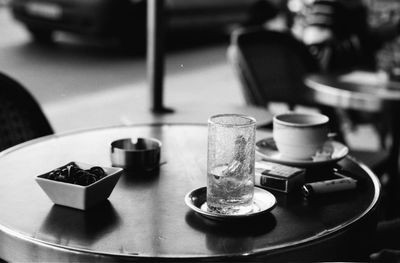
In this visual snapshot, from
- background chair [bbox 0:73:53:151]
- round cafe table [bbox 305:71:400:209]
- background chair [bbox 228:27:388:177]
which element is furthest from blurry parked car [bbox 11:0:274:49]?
background chair [bbox 0:73:53:151]

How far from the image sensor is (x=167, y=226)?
3.78 ft

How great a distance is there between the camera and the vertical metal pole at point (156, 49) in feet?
7.80

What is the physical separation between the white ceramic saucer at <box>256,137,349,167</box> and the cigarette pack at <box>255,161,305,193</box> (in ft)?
0.22

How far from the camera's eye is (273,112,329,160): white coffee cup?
4.66ft

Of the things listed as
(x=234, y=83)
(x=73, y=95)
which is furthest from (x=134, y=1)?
(x=73, y=95)

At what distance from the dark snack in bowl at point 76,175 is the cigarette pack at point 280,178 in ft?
1.10

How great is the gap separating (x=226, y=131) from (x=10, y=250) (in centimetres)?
45

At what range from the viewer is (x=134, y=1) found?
7062mm

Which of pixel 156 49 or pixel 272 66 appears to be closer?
pixel 156 49

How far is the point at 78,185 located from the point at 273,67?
2.39 meters

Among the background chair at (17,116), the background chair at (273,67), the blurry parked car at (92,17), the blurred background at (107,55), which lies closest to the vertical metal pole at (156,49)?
the background chair at (17,116)

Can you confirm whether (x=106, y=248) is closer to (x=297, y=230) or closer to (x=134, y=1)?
(x=297, y=230)

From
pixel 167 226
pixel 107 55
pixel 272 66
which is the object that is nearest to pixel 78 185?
pixel 167 226

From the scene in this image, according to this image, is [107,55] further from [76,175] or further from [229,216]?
[229,216]
